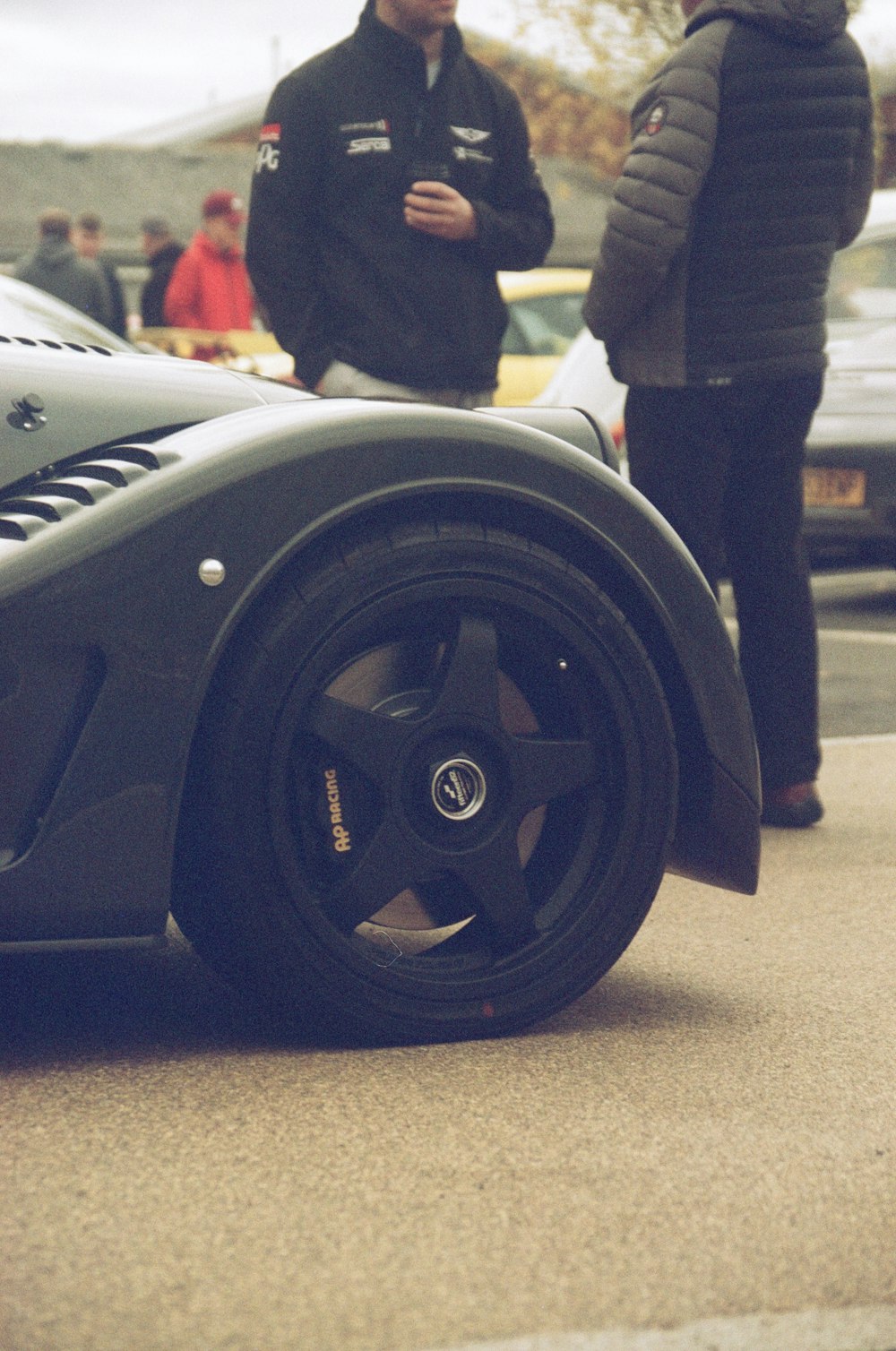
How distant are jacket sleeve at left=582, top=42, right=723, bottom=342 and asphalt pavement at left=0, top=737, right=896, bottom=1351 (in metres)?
1.76

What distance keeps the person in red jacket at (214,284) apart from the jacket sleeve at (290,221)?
286 inches

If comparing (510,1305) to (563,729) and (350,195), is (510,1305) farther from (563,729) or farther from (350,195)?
(350,195)

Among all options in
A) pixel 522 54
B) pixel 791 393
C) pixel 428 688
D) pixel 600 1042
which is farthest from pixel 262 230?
pixel 522 54

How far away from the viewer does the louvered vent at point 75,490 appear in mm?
2613

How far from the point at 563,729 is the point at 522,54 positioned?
3197cm

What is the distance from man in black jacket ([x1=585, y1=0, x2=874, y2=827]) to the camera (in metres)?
4.46

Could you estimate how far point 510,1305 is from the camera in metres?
2.01

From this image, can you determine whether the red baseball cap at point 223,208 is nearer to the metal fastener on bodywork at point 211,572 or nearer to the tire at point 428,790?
the tire at point 428,790

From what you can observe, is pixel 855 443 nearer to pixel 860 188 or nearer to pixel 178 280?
pixel 860 188

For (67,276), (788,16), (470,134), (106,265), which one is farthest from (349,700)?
(106,265)

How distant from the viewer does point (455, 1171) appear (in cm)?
235

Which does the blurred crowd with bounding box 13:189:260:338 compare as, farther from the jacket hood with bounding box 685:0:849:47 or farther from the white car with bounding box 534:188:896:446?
the jacket hood with bounding box 685:0:849:47

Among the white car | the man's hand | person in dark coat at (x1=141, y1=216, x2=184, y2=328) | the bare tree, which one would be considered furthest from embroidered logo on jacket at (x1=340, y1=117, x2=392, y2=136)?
the bare tree

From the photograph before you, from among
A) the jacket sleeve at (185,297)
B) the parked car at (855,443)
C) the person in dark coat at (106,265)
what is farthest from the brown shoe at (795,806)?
the person in dark coat at (106,265)
